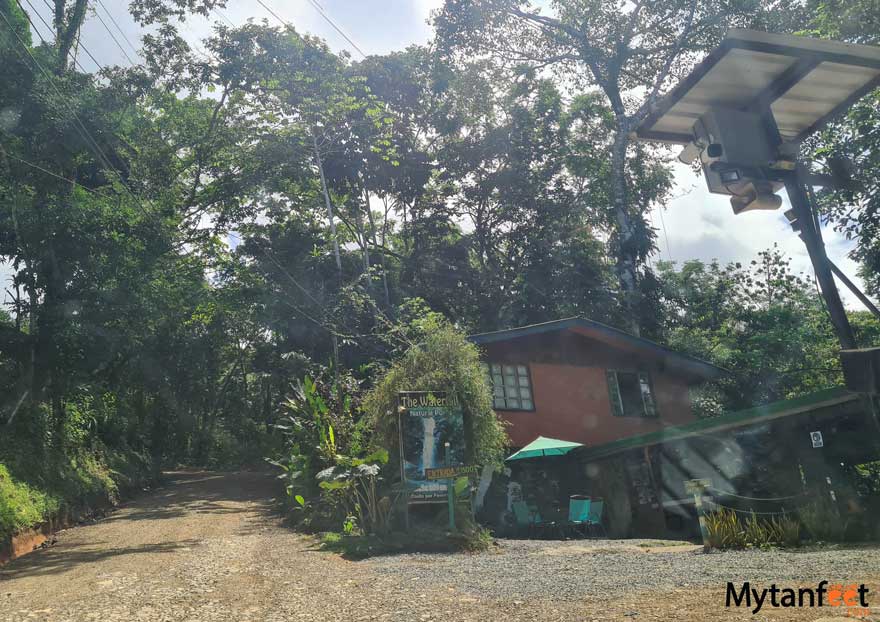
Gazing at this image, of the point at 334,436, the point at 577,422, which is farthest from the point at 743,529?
the point at 577,422

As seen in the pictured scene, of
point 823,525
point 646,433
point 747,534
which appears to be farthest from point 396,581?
point 646,433

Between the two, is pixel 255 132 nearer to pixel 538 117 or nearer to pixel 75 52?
pixel 75 52

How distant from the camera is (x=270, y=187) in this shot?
83.6 ft

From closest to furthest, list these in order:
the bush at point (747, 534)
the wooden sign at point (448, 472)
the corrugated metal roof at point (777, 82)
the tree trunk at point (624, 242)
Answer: the corrugated metal roof at point (777, 82) < the bush at point (747, 534) < the wooden sign at point (448, 472) < the tree trunk at point (624, 242)

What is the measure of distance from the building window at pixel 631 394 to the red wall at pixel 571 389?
188 millimetres

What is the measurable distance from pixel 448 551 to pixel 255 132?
18245 mm

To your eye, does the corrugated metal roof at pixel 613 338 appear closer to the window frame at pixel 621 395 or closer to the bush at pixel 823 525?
the window frame at pixel 621 395

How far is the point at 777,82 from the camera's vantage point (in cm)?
385

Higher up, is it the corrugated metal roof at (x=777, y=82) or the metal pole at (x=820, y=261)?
the corrugated metal roof at (x=777, y=82)

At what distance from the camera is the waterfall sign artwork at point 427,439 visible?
37.7 ft

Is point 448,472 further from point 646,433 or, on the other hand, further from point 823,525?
point 646,433

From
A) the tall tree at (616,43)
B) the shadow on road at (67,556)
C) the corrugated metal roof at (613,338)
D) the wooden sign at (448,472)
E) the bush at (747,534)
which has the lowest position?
the bush at (747,534)

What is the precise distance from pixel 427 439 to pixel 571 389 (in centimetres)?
887

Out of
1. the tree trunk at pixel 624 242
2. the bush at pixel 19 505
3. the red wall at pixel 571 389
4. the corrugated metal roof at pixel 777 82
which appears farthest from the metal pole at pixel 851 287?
the tree trunk at pixel 624 242
